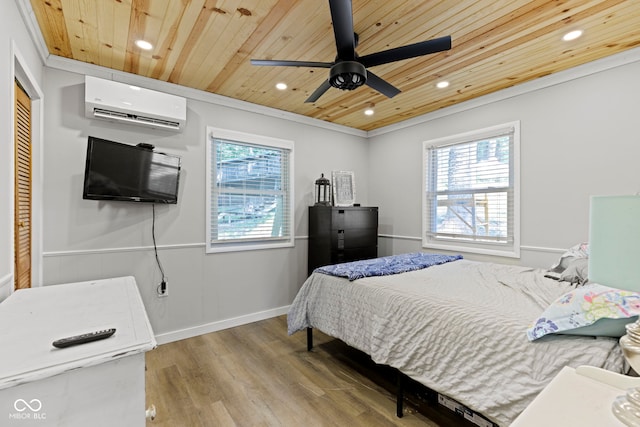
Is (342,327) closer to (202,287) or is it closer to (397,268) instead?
(397,268)

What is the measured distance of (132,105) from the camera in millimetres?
2619

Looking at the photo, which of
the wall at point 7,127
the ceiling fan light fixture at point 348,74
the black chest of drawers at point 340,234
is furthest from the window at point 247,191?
the ceiling fan light fixture at point 348,74

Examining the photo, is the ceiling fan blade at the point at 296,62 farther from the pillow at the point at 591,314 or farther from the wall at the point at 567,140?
the pillow at the point at 591,314

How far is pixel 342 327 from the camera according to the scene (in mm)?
2295

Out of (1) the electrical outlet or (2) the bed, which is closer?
(2) the bed

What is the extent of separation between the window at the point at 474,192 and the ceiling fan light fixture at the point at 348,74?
2.01 meters

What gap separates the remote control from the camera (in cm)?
88

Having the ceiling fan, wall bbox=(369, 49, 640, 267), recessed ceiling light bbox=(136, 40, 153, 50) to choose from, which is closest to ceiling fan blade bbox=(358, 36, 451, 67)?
the ceiling fan

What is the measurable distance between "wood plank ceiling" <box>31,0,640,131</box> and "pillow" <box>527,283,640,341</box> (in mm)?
1746

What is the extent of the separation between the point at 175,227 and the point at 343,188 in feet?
6.88

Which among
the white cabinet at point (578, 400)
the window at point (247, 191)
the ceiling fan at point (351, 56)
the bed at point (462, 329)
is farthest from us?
the window at point (247, 191)

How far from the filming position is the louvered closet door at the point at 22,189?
1.95m

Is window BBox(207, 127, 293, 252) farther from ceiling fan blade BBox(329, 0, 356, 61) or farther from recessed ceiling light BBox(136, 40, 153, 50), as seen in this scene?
ceiling fan blade BBox(329, 0, 356, 61)

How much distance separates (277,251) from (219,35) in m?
2.40
